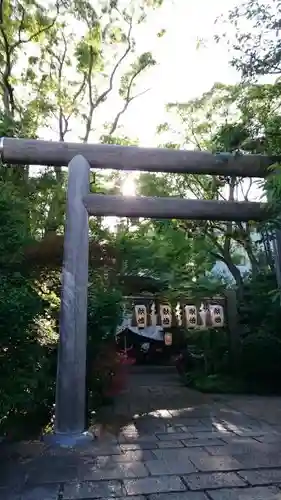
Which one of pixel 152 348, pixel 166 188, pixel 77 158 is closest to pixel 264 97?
pixel 77 158

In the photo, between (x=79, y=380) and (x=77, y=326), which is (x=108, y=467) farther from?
(x=77, y=326)

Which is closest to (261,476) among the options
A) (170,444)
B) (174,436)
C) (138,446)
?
(170,444)

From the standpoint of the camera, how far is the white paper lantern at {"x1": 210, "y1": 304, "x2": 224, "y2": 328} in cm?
889

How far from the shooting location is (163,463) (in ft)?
12.0

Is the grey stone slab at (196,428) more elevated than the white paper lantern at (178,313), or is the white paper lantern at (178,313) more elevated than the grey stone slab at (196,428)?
the white paper lantern at (178,313)

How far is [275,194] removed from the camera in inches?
187

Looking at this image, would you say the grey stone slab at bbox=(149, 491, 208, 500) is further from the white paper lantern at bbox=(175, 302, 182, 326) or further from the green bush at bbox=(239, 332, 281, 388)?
the white paper lantern at bbox=(175, 302, 182, 326)

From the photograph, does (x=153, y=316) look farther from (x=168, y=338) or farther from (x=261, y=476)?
(x=261, y=476)

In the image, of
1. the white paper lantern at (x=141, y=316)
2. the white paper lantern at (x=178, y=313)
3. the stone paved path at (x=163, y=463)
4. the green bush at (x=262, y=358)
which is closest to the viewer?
the stone paved path at (x=163, y=463)

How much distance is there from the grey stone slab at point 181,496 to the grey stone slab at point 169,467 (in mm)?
434

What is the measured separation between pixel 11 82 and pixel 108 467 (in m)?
9.35

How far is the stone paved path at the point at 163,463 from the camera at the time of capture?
2.98m

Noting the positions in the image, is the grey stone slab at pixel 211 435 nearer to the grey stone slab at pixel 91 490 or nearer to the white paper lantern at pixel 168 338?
Answer: the grey stone slab at pixel 91 490

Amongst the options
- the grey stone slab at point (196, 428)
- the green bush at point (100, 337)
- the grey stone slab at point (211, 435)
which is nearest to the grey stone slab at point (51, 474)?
the grey stone slab at point (211, 435)
